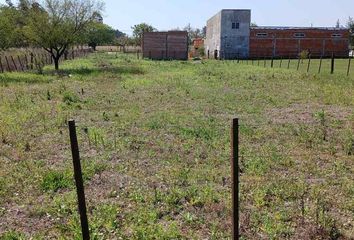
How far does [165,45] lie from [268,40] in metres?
15.9

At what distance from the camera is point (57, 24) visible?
102ft

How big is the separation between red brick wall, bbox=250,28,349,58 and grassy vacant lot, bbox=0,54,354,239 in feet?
146

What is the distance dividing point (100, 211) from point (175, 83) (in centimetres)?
1658

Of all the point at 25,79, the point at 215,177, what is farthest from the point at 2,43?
the point at 215,177

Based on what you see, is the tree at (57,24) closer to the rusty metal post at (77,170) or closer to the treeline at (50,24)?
the treeline at (50,24)

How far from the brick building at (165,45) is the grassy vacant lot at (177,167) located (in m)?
41.1

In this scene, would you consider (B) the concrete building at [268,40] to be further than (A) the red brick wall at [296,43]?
No

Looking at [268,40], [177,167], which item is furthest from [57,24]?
→ [268,40]

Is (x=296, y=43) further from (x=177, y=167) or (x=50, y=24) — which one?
(x=177, y=167)

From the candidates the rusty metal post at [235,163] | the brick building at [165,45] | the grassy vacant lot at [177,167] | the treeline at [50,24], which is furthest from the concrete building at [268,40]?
the rusty metal post at [235,163]

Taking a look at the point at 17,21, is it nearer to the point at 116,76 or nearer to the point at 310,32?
the point at 116,76

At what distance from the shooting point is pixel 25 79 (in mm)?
24250

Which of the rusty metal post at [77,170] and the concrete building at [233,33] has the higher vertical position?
the concrete building at [233,33]

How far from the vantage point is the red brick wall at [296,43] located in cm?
5959
